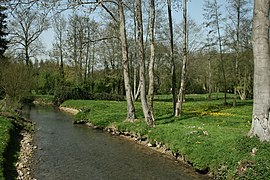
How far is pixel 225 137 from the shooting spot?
11969mm

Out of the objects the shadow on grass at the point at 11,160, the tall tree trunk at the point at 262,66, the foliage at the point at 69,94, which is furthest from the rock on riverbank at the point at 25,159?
the foliage at the point at 69,94

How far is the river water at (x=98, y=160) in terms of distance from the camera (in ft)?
34.9

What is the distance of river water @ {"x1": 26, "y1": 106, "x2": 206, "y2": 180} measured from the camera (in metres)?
10.6

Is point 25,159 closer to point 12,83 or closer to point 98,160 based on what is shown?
point 98,160

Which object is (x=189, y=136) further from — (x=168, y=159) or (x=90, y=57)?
(x=90, y=57)

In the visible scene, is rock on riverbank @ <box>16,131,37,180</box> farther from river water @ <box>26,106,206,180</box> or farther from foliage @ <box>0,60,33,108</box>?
foliage @ <box>0,60,33,108</box>

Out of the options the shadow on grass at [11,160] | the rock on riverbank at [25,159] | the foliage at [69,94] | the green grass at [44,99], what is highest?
the foliage at [69,94]

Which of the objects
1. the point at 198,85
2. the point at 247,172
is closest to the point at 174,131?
the point at 247,172

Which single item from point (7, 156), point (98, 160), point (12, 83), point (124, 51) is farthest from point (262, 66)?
point (12, 83)

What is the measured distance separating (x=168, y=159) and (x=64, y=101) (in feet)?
104

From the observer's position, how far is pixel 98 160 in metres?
12.7

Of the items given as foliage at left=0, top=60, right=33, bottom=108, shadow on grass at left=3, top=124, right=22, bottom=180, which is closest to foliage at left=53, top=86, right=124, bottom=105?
foliage at left=0, top=60, right=33, bottom=108

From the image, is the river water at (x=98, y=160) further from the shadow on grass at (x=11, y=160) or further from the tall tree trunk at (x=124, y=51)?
the tall tree trunk at (x=124, y=51)

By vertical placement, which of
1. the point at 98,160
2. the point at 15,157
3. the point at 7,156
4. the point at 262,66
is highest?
the point at 262,66
